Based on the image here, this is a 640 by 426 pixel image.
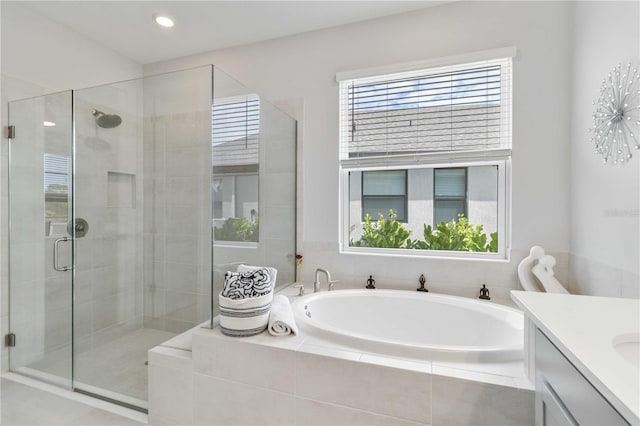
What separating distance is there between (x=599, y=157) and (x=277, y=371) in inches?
77.7

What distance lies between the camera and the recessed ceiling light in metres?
2.38

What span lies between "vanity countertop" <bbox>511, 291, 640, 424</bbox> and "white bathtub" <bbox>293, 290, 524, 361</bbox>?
0.60 m

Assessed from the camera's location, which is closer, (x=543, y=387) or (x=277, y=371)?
(x=543, y=387)

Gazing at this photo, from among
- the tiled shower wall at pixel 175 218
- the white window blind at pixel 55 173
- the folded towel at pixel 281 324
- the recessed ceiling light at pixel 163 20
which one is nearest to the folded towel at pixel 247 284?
the folded towel at pixel 281 324

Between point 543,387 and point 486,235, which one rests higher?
point 486,235

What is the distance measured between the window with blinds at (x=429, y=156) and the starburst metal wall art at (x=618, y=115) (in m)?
0.55

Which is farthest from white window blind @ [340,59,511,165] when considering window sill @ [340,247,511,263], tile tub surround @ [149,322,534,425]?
tile tub surround @ [149,322,534,425]

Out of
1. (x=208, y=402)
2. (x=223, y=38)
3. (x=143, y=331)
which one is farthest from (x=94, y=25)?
(x=208, y=402)

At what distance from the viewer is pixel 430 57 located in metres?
2.29

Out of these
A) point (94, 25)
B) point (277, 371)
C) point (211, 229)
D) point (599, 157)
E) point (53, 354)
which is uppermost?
point (94, 25)

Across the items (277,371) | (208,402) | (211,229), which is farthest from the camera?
(211,229)

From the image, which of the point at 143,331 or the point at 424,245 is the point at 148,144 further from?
the point at 424,245

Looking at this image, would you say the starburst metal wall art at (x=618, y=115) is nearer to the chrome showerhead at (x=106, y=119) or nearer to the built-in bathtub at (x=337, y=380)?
the built-in bathtub at (x=337, y=380)

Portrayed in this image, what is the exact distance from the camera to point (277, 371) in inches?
57.2
